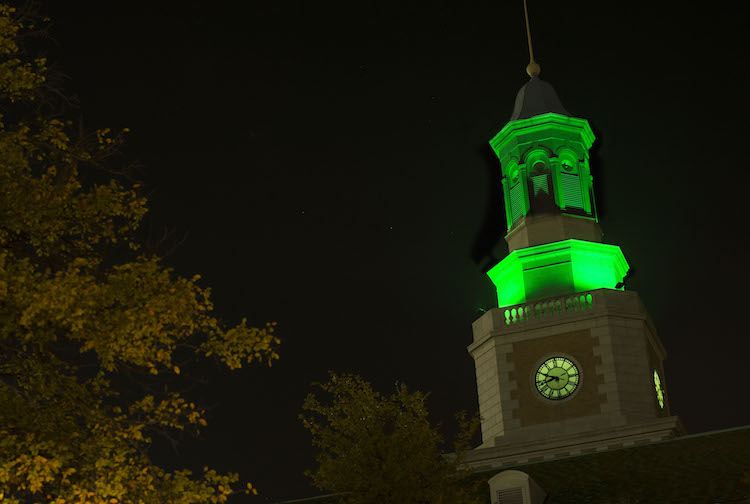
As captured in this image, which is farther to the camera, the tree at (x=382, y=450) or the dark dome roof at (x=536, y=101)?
the dark dome roof at (x=536, y=101)

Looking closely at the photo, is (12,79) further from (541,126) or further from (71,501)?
(541,126)

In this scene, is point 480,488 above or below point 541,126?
below

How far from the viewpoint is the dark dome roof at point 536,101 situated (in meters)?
51.4

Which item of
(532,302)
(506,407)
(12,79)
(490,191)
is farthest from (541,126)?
(12,79)

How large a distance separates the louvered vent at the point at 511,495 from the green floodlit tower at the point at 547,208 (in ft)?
45.9

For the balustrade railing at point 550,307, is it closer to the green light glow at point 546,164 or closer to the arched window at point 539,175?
the green light glow at point 546,164

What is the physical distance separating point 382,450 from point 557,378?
50.4 feet

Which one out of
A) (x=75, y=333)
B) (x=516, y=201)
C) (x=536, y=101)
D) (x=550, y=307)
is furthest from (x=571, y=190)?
(x=75, y=333)

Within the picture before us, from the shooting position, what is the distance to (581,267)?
47438mm

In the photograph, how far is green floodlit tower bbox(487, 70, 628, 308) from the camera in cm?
4741

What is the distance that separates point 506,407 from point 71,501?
3008 cm

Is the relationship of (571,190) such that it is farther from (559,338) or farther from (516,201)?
(559,338)

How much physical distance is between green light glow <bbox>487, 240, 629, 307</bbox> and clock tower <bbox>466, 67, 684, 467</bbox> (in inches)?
1.5

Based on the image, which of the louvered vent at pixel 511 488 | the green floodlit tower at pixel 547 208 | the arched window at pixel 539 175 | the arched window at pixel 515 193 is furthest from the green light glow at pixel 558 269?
the louvered vent at pixel 511 488
